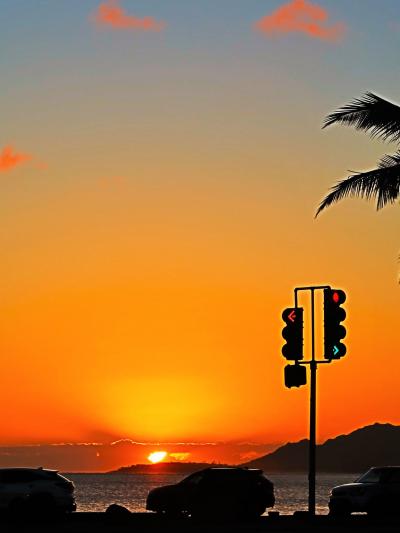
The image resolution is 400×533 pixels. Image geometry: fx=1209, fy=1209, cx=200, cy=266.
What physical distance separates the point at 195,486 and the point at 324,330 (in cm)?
1303

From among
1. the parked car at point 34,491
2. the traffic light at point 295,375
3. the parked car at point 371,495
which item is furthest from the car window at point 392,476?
the traffic light at point 295,375

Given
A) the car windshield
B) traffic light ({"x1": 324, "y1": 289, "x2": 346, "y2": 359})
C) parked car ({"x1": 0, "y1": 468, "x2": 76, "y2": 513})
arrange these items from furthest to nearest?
the car windshield → parked car ({"x1": 0, "y1": 468, "x2": 76, "y2": 513}) → traffic light ({"x1": 324, "y1": 289, "x2": 346, "y2": 359})

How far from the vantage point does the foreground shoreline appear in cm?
3306

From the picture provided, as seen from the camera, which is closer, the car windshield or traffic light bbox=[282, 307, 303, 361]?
traffic light bbox=[282, 307, 303, 361]

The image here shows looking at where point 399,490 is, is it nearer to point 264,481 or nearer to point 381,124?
point 264,481

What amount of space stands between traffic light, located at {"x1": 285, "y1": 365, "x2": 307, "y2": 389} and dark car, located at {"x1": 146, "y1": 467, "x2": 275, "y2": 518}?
35.4 feet

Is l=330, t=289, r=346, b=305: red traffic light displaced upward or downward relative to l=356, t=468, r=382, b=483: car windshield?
upward

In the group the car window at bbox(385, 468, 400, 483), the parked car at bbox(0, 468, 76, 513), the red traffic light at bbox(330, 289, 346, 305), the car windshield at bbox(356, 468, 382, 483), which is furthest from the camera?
the car windshield at bbox(356, 468, 382, 483)

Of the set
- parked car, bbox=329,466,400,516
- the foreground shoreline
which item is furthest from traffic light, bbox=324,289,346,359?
parked car, bbox=329,466,400,516

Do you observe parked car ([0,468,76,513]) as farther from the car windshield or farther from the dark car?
the car windshield

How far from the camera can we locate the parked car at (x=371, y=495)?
1609 inches

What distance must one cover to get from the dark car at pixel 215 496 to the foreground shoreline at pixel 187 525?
673 mm

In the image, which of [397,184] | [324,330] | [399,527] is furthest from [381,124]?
[399,527]

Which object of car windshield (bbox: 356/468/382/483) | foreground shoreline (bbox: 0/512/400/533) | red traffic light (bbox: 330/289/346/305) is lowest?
foreground shoreline (bbox: 0/512/400/533)
